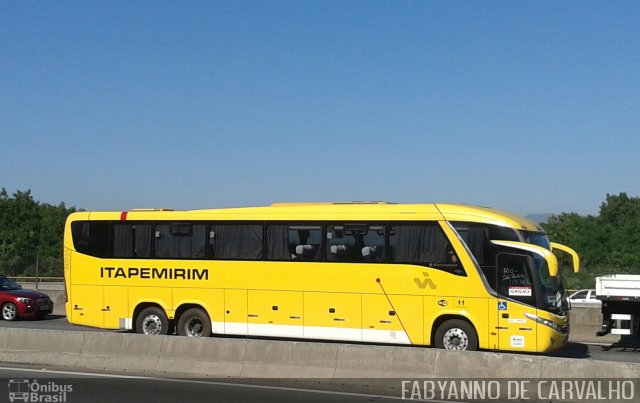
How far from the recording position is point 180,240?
20.0 meters

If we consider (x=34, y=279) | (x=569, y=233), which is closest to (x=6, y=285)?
(x=34, y=279)

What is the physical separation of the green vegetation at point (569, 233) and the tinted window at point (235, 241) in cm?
4064

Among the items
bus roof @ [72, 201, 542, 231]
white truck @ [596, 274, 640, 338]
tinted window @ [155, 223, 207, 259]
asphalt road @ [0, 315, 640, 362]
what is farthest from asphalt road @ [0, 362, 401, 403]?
white truck @ [596, 274, 640, 338]

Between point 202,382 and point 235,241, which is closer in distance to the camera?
point 202,382

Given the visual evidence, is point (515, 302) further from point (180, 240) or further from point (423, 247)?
point (180, 240)

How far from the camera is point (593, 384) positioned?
11508 mm

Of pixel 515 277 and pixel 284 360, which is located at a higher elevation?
pixel 515 277

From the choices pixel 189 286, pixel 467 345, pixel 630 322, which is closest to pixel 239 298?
pixel 189 286

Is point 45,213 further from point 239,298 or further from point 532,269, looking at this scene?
point 532,269

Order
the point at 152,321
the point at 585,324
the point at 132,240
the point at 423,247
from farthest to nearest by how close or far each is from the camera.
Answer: the point at 585,324, the point at 132,240, the point at 152,321, the point at 423,247

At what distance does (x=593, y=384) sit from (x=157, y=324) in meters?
11.7

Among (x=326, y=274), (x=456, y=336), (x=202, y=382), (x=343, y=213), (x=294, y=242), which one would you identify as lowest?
(x=202, y=382)

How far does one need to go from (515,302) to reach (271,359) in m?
5.54

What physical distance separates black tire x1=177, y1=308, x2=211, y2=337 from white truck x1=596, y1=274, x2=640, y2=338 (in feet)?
30.5
